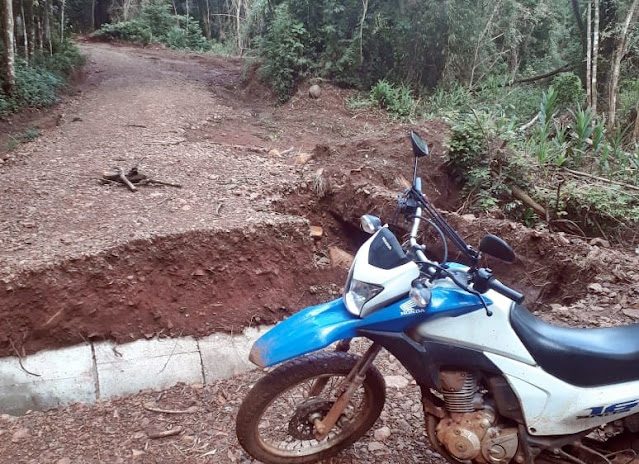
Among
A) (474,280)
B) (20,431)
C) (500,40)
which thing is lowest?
(20,431)

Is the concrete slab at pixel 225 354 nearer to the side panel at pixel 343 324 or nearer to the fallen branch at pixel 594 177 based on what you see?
the side panel at pixel 343 324

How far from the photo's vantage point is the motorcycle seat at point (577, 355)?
82.8 inches

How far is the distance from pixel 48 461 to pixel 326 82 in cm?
970

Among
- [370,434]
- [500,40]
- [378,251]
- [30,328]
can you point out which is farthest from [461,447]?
[500,40]

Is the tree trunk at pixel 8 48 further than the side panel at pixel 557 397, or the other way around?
the tree trunk at pixel 8 48

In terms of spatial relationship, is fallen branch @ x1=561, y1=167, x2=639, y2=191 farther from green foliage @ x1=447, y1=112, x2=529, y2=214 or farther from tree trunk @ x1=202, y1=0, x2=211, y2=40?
tree trunk @ x1=202, y1=0, x2=211, y2=40

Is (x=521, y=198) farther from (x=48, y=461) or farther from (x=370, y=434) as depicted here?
(x=48, y=461)

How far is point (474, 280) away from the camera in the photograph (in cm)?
199

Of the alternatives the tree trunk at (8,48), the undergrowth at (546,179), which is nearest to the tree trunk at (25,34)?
the tree trunk at (8,48)

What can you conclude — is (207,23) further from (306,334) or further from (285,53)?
(306,334)

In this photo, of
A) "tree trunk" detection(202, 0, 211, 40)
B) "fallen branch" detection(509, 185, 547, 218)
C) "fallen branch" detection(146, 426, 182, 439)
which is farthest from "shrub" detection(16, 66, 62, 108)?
"tree trunk" detection(202, 0, 211, 40)

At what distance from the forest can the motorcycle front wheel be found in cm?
439

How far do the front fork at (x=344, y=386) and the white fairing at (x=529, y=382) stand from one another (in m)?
0.27

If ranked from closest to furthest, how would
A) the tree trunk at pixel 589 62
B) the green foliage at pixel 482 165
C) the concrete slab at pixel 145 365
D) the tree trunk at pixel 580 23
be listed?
1. the concrete slab at pixel 145 365
2. the green foliage at pixel 482 165
3. the tree trunk at pixel 589 62
4. the tree trunk at pixel 580 23
